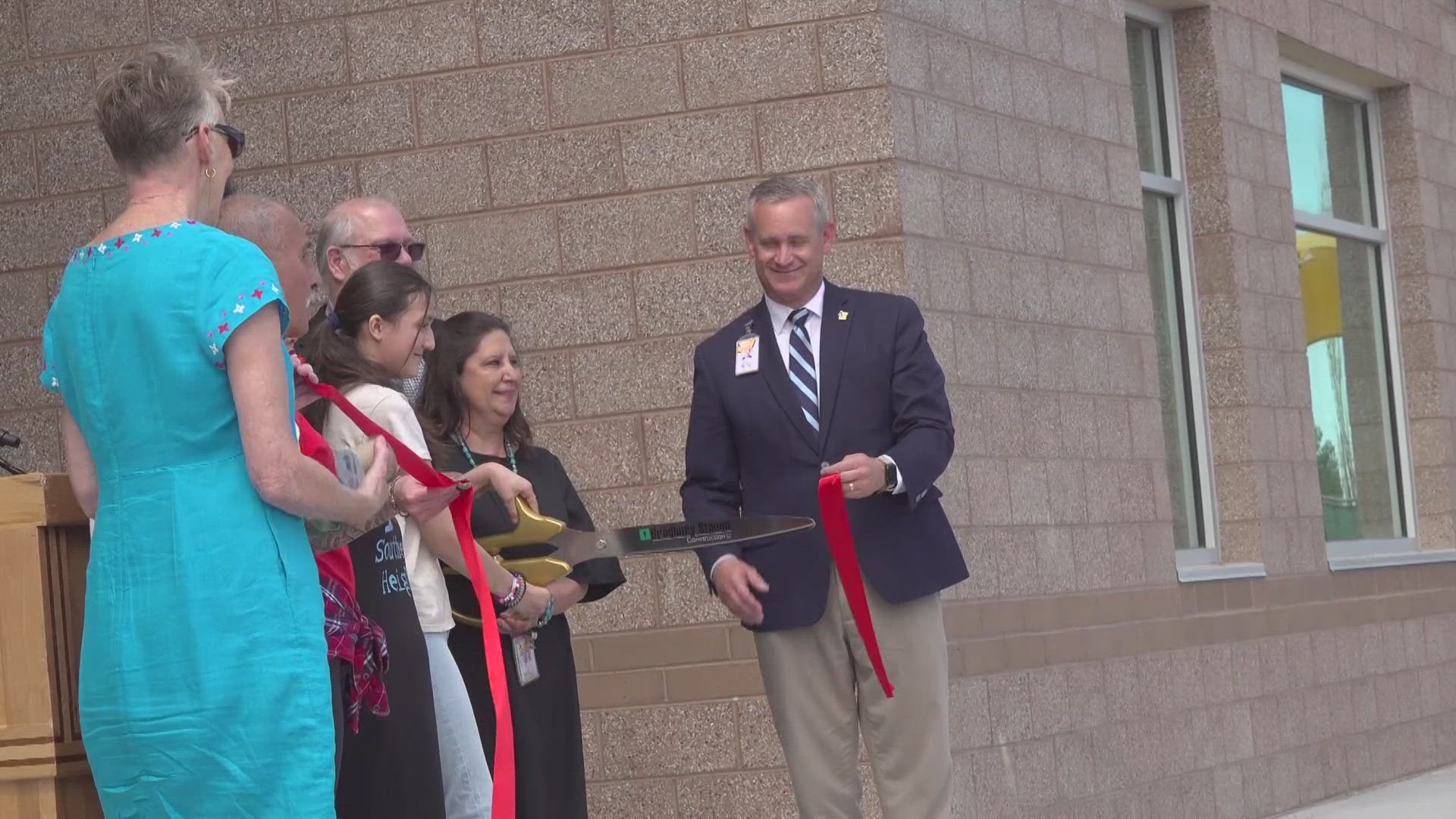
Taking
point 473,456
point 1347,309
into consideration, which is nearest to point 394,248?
point 473,456

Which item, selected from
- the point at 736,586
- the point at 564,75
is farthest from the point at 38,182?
the point at 736,586

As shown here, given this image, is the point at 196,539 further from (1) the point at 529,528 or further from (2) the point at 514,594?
(2) the point at 514,594

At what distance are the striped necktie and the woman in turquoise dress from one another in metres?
1.85

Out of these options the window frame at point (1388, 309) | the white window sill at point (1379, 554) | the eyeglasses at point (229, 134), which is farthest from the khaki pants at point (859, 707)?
the window frame at point (1388, 309)

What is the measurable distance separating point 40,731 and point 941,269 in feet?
11.9

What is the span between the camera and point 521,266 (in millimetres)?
6422

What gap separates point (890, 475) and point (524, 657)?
34.4 inches

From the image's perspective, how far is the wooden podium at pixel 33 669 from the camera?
3357mm

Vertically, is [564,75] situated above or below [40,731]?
above

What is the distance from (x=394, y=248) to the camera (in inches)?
198

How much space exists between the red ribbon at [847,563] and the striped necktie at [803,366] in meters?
0.28

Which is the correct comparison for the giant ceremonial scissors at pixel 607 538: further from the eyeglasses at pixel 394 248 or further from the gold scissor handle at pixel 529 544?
the eyeglasses at pixel 394 248

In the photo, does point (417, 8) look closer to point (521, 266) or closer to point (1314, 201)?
point (521, 266)

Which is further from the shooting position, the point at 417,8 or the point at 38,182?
the point at 38,182
